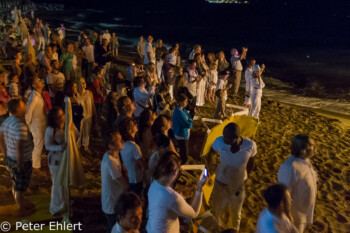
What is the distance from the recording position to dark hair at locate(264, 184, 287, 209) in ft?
10.5

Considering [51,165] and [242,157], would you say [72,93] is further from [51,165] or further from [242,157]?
[242,157]

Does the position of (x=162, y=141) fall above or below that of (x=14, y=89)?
above

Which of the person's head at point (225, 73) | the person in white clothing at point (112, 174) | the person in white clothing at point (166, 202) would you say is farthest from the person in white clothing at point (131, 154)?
the person's head at point (225, 73)

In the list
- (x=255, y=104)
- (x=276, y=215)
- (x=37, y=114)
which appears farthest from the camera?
(x=255, y=104)

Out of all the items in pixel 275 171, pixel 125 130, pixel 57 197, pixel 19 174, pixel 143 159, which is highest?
pixel 125 130

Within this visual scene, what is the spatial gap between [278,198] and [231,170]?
1.36 m

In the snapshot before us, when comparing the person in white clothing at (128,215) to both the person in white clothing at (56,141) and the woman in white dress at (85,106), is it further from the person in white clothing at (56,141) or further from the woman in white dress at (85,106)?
the woman in white dress at (85,106)

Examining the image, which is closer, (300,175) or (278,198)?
(278,198)

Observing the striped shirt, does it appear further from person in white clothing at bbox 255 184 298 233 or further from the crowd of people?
person in white clothing at bbox 255 184 298 233

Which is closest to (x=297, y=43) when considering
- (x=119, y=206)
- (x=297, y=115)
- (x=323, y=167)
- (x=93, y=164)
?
(x=297, y=115)

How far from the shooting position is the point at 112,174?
4.02 metres

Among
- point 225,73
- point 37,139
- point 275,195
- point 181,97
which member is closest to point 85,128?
point 37,139

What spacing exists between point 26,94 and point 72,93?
165 centimetres

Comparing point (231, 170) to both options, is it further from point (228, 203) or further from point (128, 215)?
point (128, 215)
